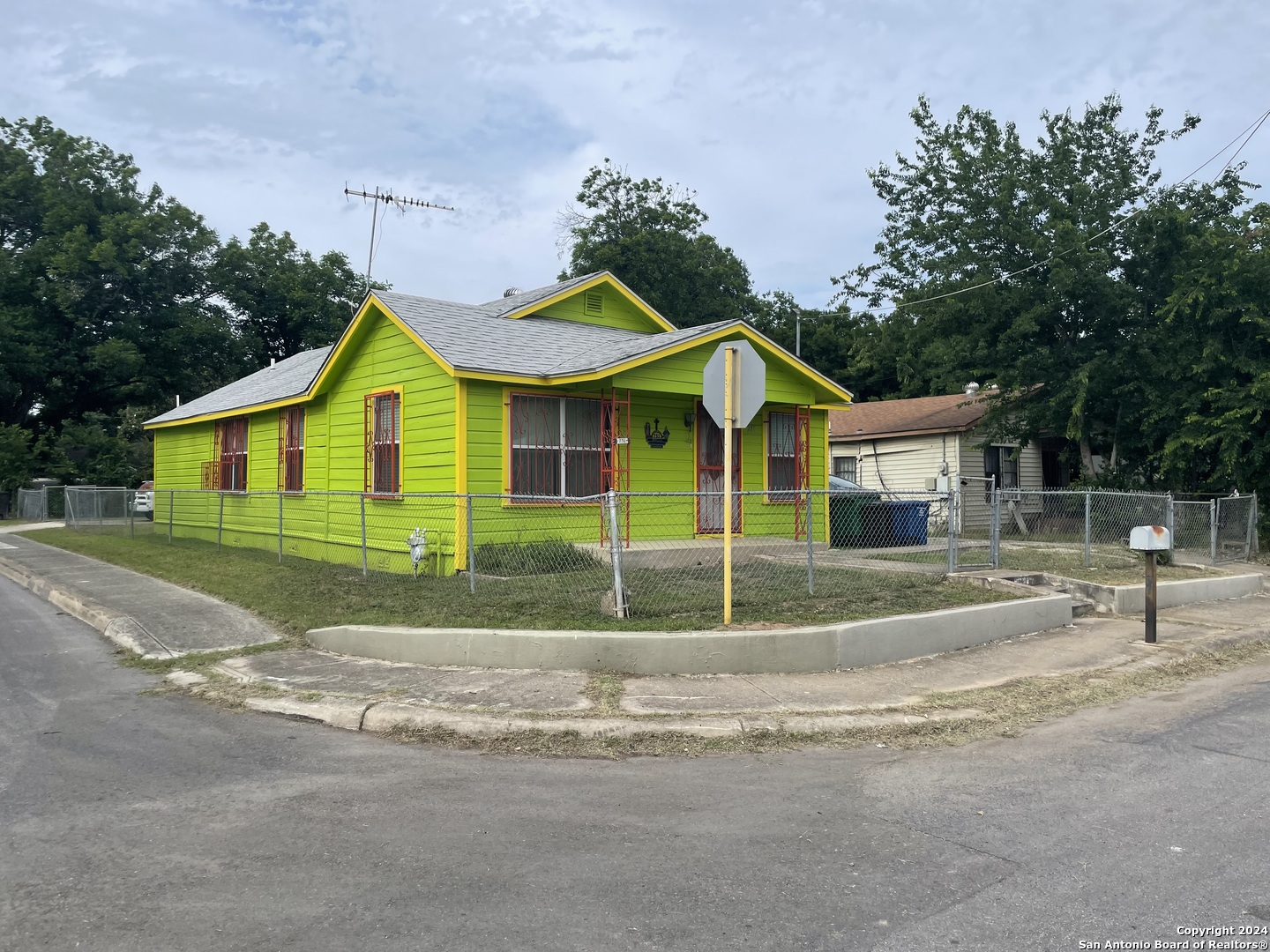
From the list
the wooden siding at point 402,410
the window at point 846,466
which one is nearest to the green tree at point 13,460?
the wooden siding at point 402,410

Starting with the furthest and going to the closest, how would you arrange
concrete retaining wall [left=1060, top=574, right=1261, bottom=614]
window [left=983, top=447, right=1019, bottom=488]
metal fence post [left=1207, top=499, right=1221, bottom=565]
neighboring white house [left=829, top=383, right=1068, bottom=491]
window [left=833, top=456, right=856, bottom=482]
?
window [left=833, top=456, right=856, bottom=482] < window [left=983, top=447, right=1019, bottom=488] < neighboring white house [left=829, top=383, right=1068, bottom=491] < metal fence post [left=1207, top=499, right=1221, bottom=565] < concrete retaining wall [left=1060, top=574, right=1261, bottom=614]

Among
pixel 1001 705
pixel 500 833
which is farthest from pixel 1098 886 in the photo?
pixel 1001 705

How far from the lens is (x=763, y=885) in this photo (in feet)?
12.5

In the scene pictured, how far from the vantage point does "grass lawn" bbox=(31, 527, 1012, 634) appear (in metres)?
8.46

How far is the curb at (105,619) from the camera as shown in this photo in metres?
8.71

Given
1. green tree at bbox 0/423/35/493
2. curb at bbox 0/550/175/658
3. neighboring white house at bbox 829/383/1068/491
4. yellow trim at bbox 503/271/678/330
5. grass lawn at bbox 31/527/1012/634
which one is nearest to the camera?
A: grass lawn at bbox 31/527/1012/634

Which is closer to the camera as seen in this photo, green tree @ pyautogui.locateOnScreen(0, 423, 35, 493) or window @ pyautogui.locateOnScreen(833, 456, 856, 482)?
window @ pyautogui.locateOnScreen(833, 456, 856, 482)

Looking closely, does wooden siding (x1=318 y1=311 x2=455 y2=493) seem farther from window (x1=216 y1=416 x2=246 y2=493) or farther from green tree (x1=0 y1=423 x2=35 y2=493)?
green tree (x1=0 y1=423 x2=35 y2=493)

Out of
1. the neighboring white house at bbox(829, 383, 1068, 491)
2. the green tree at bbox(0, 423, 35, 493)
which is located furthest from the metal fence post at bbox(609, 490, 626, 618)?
the green tree at bbox(0, 423, 35, 493)

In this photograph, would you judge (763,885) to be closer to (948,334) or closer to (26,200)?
(948,334)

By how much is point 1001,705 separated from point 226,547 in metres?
15.2

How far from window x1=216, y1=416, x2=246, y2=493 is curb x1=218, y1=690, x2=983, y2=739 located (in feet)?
49.2

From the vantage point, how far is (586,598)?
356 inches

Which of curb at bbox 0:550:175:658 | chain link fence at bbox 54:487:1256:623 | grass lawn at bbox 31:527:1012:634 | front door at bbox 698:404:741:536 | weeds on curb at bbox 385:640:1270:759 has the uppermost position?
front door at bbox 698:404:741:536
